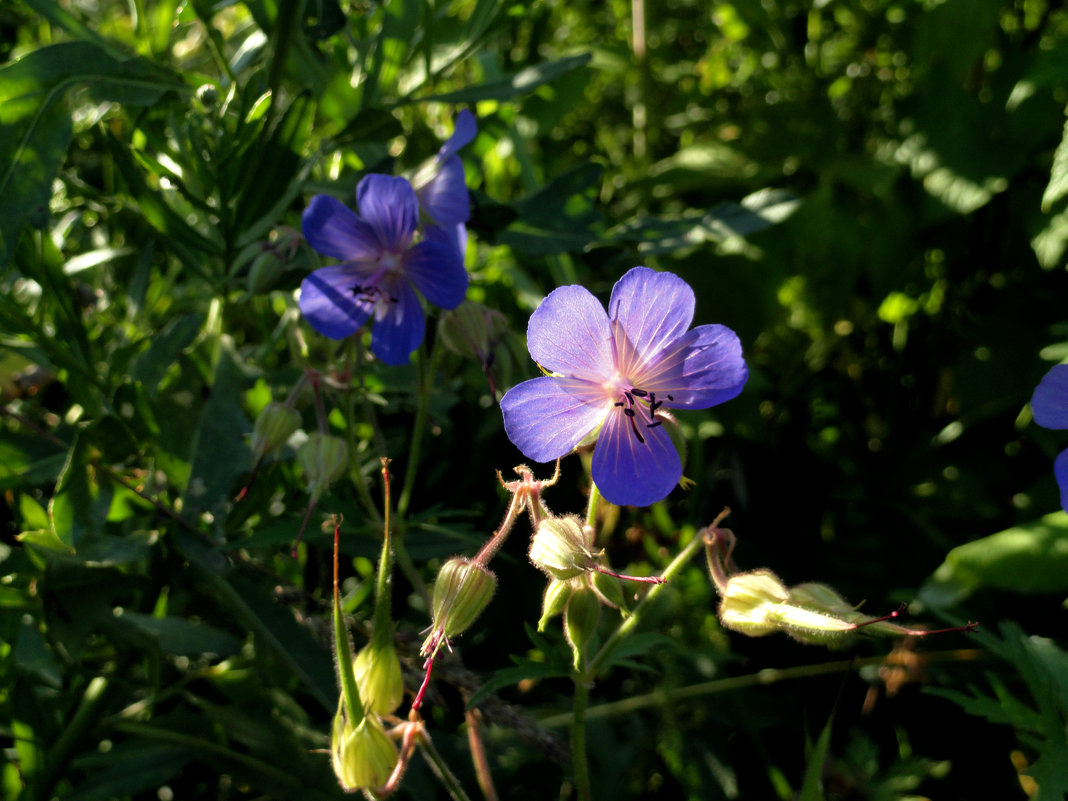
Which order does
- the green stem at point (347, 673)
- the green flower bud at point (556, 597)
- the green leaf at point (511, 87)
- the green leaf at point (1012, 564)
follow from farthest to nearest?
1. the green leaf at point (511, 87)
2. the green leaf at point (1012, 564)
3. the green flower bud at point (556, 597)
4. the green stem at point (347, 673)

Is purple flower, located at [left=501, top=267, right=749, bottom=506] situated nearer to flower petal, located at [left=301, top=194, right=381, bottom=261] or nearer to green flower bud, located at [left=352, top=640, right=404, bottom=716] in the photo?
green flower bud, located at [left=352, top=640, right=404, bottom=716]

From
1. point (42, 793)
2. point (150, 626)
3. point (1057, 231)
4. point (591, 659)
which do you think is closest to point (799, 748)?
point (591, 659)

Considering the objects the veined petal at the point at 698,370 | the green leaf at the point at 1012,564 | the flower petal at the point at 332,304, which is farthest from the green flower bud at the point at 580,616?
the green leaf at the point at 1012,564

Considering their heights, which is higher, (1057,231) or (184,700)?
(1057,231)

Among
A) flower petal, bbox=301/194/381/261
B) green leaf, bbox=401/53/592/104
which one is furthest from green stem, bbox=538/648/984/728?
green leaf, bbox=401/53/592/104

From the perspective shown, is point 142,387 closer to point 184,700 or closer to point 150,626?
point 150,626

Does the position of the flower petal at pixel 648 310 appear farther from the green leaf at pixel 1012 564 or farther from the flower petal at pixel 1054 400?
the green leaf at pixel 1012 564

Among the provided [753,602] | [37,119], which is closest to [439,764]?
[753,602]

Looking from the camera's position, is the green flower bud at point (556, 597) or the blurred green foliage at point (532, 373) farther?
the blurred green foliage at point (532, 373)
